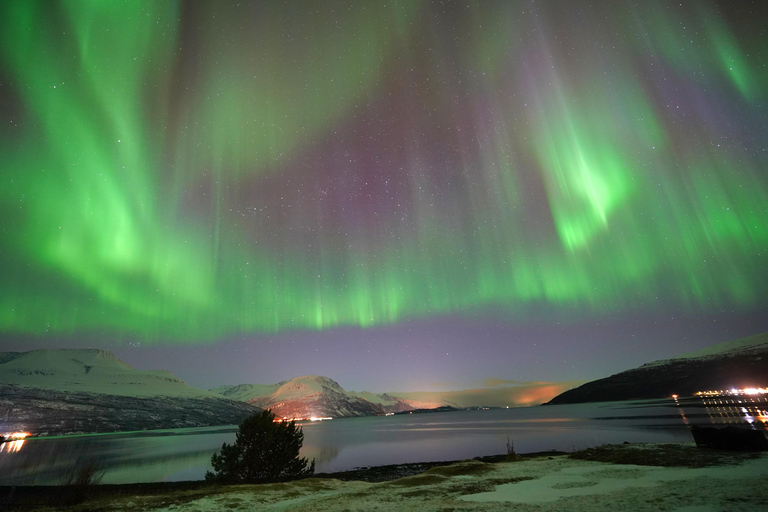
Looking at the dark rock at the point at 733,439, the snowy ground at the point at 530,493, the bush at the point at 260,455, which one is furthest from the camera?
the bush at the point at 260,455

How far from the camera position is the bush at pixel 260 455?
101 feet

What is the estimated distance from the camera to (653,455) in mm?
24516

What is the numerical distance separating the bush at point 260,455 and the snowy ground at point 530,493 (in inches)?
260

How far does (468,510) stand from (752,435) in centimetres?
2085

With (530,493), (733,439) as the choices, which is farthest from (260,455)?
(733,439)

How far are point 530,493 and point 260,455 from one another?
23462mm

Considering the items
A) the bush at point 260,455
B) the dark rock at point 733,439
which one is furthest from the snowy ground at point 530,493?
the bush at point 260,455

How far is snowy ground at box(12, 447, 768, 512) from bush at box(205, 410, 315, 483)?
660cm

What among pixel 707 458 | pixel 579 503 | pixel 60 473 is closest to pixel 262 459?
pixel 579 503

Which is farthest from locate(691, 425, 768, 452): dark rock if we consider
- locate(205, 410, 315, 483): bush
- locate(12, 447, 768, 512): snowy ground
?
locate(205, 410, 315, 483): bush

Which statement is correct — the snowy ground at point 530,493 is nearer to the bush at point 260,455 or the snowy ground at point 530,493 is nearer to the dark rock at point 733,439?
the dark rock at point 733,439

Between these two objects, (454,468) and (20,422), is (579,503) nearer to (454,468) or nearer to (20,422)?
(454,468)

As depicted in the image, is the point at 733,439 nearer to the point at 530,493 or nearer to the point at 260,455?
the point at 530,493

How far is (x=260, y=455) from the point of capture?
31.6 meters
